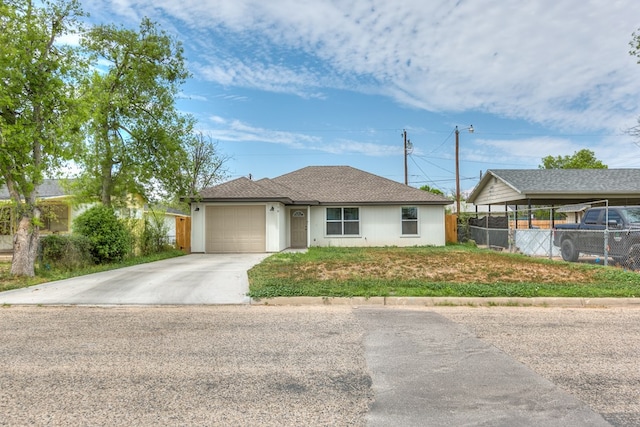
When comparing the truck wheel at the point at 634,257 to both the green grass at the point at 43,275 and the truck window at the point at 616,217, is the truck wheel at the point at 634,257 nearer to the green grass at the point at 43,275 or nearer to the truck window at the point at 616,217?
the truck window at the point at 616,217

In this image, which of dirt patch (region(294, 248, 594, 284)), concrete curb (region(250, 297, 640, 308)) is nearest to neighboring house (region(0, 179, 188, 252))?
dirt patch (region(294, 248, 594, 284))

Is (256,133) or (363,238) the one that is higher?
(256,133)

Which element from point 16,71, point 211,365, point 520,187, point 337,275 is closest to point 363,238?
point 520,187

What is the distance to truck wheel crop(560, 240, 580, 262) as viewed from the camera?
45.8 ft

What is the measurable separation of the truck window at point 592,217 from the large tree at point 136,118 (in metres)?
15.8

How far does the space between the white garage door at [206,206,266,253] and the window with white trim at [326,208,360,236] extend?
4403 mm

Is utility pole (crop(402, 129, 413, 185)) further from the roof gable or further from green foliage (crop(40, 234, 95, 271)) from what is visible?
green foliage (crop(40, 234, 95, 271))

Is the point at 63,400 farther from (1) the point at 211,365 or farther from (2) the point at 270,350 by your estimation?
(2) the point at 270,350

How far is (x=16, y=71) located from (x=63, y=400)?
957cm

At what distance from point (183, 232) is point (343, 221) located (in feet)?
27.4

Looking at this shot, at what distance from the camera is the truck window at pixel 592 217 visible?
1367 cm

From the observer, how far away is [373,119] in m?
30.2

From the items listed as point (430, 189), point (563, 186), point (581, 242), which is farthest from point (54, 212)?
point (430, 189)

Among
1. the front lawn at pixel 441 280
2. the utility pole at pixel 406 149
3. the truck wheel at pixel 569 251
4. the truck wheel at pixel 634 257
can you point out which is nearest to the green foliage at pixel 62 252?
the front lawn at pixel 441 280
